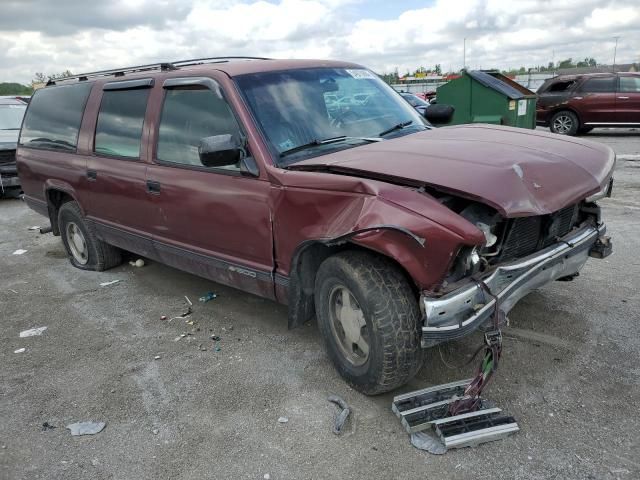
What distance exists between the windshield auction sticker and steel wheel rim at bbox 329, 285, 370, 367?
1.96 metres

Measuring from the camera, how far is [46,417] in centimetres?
314

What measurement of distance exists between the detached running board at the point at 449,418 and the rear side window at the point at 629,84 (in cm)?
1438

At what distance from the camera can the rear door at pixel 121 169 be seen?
4.30 meters

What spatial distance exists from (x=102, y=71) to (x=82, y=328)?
2.63m

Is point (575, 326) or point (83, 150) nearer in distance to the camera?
point (575, 326)

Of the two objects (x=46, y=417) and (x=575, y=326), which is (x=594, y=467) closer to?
(x=575, y=326)

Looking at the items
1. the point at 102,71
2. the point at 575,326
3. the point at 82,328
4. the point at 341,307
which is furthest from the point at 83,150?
the point at 575,326

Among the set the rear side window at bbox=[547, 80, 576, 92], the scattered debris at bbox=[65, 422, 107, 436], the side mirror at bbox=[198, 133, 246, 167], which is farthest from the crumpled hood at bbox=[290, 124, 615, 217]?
the rear side window at bbox=[547, 80, 576, 92]

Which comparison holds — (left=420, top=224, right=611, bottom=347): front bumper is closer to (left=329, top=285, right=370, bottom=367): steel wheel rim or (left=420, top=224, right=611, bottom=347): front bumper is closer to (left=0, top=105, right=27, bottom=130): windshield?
(left=329, top=285, right=370, bottom=367): steel wheel rim

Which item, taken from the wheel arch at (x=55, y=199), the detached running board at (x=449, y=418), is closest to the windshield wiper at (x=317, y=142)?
the detached running board at (x=449, y=418)

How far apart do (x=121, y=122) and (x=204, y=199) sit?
4.70 ft

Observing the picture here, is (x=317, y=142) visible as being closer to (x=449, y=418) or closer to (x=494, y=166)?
(x=494, y=166)

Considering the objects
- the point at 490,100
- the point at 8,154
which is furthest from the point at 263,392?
the point at 490,100

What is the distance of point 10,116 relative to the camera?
10961mm
